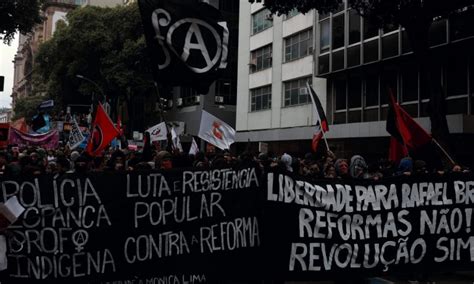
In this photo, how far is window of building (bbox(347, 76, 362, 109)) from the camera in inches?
1040

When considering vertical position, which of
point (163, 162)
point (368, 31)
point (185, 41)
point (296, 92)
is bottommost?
point (163, 162)

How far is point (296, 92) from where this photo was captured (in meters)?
30.8

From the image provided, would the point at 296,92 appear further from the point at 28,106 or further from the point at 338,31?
the point at 28,106

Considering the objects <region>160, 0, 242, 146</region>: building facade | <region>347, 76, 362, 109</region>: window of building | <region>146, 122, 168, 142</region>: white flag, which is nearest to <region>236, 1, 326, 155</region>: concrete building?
<region>347, 76, 362, 109</region>: window of building

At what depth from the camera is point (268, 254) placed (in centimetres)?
614

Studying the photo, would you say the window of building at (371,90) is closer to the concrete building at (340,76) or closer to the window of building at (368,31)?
the concrete building at (340,76)

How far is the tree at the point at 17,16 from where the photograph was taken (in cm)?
1911

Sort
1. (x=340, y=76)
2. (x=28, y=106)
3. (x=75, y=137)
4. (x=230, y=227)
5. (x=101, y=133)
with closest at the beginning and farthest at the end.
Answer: (x=230, y=227), (x=101, y=133), (x=75, y=137), (x=340, y=76), (x=28, y=106)

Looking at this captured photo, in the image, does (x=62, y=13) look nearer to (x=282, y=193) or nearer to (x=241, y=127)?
(x=241, y=127)

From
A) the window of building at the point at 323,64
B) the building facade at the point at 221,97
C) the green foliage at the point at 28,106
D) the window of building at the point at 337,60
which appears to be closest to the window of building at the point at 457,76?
the window of building at the point at 337,60

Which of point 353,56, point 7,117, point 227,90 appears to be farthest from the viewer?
point 7,117

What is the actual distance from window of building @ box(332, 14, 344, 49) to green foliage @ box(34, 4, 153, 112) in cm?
1860

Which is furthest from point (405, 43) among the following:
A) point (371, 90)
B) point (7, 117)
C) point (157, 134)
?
point (7, 117)

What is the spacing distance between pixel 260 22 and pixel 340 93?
32.9 feet
